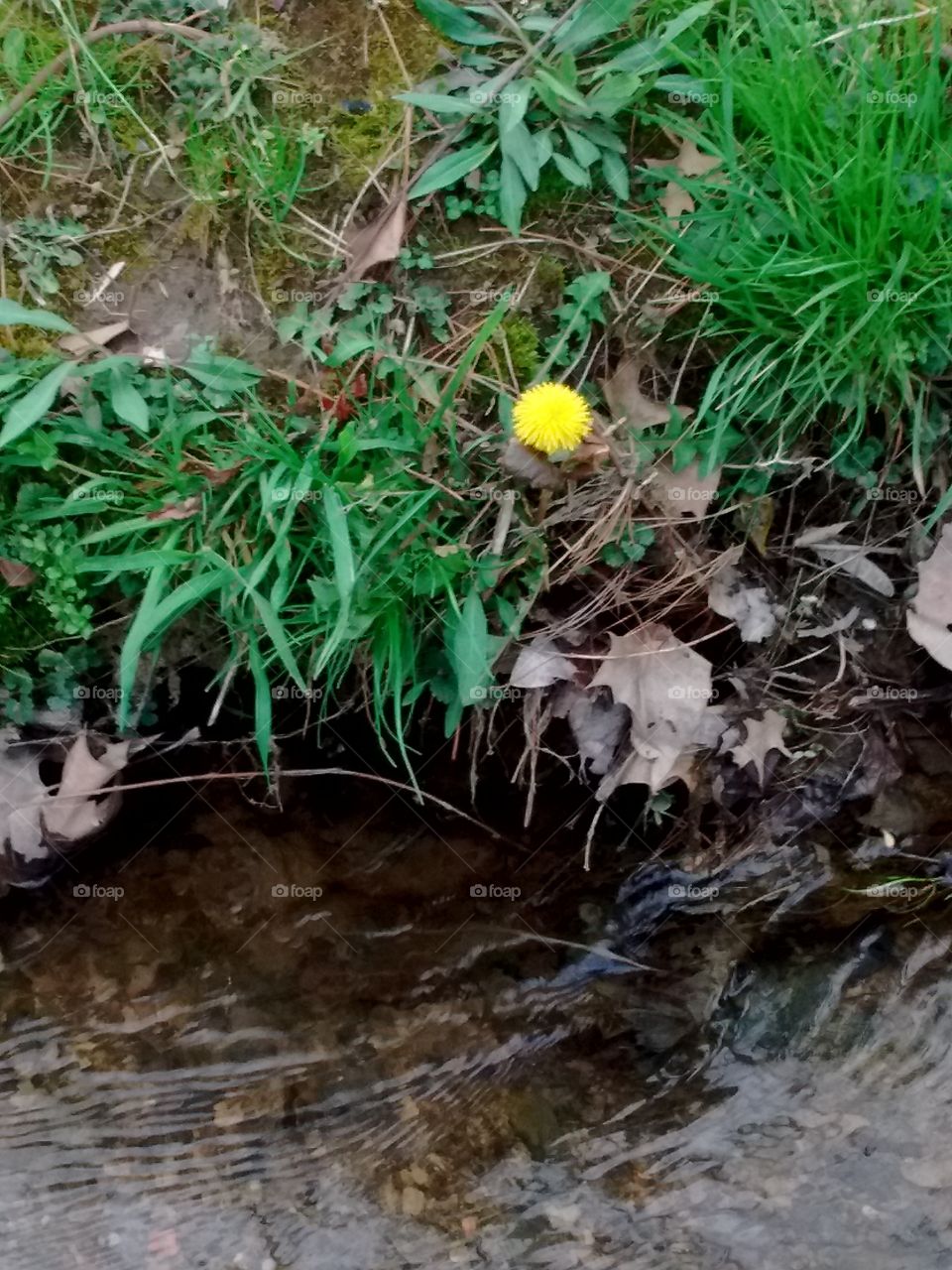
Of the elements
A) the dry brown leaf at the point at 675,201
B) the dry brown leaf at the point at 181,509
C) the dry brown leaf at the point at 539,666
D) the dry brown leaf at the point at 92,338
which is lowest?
the dry brown leaf at the point at 539,666

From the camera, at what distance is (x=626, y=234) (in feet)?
6.37

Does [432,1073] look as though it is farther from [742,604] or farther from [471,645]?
[742,604]

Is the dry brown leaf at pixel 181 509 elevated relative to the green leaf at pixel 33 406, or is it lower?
lower

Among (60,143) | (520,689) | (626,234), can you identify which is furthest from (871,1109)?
(60,143)

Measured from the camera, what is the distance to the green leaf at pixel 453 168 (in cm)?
186

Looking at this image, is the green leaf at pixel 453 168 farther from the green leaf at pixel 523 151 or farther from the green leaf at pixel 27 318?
the green leaf at pixel 27 318

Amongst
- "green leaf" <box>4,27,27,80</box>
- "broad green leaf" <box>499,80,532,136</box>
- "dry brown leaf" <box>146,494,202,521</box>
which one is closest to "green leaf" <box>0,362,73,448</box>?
"dry brown leaf" <box>146,494,202,521</box>

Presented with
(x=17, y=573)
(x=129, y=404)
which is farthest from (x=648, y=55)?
(x=17, y=573)

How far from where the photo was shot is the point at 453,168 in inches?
73.4

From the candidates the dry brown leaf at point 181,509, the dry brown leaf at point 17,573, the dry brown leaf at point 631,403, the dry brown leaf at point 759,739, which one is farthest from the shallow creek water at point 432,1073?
the dry brown leaf at point 631,403

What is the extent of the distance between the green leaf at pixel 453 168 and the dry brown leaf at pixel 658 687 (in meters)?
1.04

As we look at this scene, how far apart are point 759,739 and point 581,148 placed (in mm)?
1362

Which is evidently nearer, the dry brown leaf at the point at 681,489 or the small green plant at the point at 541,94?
the small green plant at the point at 541,94

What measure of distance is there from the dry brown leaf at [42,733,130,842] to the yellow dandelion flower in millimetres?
1266
